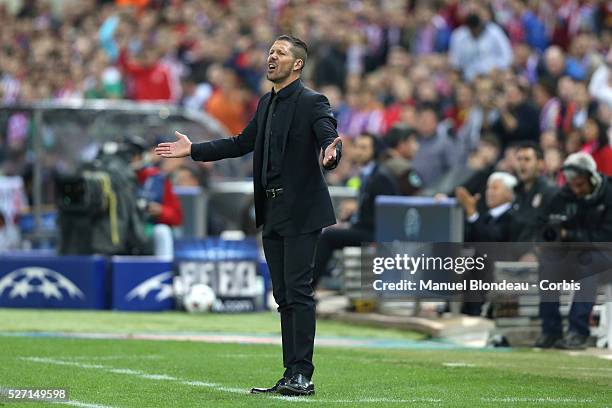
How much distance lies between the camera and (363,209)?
55.8 ft

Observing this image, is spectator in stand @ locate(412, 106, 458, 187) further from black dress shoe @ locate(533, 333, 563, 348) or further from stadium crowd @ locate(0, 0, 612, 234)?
black dress shoe @ locate(533, 333, 563, 348)

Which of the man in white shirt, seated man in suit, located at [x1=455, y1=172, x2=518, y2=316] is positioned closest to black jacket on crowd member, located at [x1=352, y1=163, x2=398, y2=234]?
seated man in suit, located at [x1=455, y1=172, x2=518, y2=316]

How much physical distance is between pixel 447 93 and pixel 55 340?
9458 millimetres

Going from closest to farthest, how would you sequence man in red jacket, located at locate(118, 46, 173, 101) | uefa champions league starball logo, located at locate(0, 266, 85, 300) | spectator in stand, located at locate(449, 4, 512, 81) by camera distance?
uefa champions league starball logo, located at locate(0, 266, 85, 300) → spectator in stand, located at locate(449, 4, 512, 81) → man in red jacket, located at locate(118, 46, 173, 101)

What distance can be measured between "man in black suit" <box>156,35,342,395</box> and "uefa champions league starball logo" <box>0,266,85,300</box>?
303 inches

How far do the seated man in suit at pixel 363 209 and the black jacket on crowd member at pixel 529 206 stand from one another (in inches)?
84.4

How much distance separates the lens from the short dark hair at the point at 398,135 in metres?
17.7

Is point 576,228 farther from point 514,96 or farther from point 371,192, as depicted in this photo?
point 514,96

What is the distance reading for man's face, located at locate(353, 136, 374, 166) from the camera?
17078 millimetres

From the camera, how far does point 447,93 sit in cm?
2131

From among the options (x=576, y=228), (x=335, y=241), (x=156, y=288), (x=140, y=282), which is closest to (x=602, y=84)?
(x=335, y=241)

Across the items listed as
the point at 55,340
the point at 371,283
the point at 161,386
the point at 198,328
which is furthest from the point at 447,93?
the point at 161,386

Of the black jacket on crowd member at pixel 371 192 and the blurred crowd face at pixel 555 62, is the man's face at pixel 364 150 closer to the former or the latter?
the black jacket on crowd member at pixel 371 192

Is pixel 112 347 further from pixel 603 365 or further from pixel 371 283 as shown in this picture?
pixel 603 365
